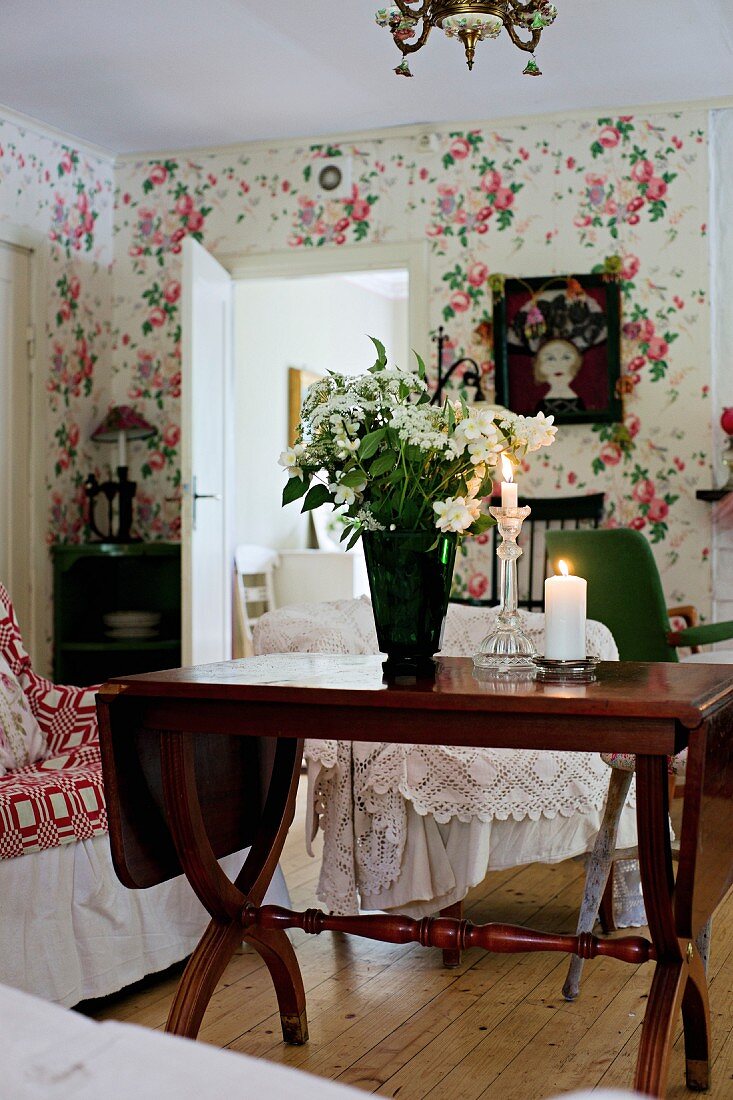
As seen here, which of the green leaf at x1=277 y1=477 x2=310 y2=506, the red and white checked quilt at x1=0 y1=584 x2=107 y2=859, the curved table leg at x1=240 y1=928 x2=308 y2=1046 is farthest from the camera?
the red and white checked quilt at x1=0 y1=584 x2=107 y2=859

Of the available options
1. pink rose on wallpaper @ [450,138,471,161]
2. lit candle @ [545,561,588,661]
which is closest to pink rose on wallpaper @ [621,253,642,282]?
pink rose on wallpaper @ [450,138,471,161]

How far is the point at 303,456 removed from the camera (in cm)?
197

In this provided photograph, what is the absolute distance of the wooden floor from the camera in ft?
6.70

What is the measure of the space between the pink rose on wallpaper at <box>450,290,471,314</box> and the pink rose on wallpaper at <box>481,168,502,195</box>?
420mm

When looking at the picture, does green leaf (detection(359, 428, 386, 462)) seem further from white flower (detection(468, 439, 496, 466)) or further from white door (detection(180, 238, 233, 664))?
white door (detection(180, 238, 233, 664))

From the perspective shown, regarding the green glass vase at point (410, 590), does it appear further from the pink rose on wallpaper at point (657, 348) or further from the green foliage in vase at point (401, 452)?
the pink rose on wallpaper at point (657, 348)

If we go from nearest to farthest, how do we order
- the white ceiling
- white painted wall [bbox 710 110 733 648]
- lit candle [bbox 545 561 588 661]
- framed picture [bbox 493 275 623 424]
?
lit candle [bbox 545 561 588 661] → the white ceiling → white painted wall [bbox 710 110 733 648] → framed picture [bbox 493 275 623 424]

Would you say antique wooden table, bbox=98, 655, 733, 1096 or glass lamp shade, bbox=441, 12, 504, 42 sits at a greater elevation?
glass lamp shade, bbox=441, 12, 504, 42

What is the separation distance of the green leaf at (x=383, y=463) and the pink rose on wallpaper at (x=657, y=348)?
304cm

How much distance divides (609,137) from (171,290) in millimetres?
1989

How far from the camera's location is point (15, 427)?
4879mm

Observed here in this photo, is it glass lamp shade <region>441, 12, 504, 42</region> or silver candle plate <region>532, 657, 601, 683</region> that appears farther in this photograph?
glass lamp shade <region>441, 12, 504, 42</region>

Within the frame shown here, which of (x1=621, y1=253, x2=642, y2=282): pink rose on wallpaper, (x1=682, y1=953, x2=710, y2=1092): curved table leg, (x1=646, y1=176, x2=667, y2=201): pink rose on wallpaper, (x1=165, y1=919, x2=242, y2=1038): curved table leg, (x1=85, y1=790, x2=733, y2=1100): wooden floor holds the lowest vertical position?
(x1=85, y1=790, x2=733, y2=1100): wooden floor

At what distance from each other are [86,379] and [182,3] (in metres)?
1.93
